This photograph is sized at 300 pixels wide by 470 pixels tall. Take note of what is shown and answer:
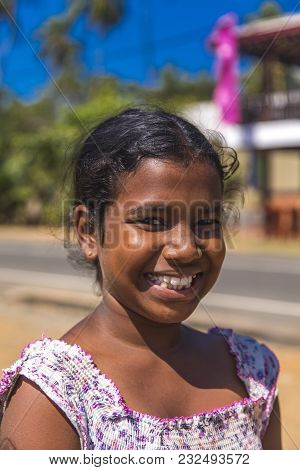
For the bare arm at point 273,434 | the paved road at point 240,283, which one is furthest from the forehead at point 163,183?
the paved road at point 240,283

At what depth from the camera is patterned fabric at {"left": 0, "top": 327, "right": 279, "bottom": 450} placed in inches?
46.9

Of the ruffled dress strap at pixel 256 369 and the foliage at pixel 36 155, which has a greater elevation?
the foliage at pixel 36 155

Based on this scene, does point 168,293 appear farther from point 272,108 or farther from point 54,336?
point 272,108

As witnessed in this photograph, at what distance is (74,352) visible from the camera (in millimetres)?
1272

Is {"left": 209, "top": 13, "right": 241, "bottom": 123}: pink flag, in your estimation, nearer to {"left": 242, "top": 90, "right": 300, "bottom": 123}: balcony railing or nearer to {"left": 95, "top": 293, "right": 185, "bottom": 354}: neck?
{"left": 242, "top": 90, "right": 300, "bottom": 123}: balcony railing

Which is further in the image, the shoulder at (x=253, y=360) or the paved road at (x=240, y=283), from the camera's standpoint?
the paved road at (x=240, y=283)

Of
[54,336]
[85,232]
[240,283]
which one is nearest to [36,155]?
[240,283]

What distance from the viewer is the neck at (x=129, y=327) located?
1384 mm

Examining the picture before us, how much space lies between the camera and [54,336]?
5.04 meters

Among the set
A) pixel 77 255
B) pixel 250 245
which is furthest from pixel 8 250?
pixel 77 255

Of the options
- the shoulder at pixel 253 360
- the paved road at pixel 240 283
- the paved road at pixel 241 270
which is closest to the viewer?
the shoulder at pixel 253 360

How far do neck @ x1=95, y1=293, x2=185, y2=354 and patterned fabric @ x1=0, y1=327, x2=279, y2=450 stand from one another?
119mm

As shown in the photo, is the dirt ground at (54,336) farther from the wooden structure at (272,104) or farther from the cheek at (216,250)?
the wooden structure at (272,104)

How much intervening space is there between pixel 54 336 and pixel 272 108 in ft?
38.6
